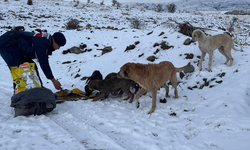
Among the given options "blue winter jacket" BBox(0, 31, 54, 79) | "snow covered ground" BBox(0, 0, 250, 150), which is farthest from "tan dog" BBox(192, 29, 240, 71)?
"blue winter jacket" BBox(0, 31, 54, 79)

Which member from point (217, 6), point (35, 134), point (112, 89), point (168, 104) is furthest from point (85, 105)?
point (217, 6)

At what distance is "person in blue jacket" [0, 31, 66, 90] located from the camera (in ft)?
14.1

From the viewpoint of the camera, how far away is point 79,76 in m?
8.35

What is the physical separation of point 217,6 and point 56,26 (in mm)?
66880

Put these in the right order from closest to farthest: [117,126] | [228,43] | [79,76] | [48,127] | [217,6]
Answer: [48,127] < [117,126] < [228,43] < [79,76] < [217,6]

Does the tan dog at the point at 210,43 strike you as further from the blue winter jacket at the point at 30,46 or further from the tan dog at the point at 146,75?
the blue winter jacket at the point at 30,46

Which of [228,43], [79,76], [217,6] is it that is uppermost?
[217,6]

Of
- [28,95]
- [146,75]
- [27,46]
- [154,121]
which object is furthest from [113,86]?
[27,46]

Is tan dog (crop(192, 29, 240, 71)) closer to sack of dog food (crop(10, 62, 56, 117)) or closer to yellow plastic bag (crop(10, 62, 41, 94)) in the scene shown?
sack of dog food (crop(10, 62, 56, 117))

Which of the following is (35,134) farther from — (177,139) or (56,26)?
(56,26)

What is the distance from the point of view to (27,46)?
4430 millimetres

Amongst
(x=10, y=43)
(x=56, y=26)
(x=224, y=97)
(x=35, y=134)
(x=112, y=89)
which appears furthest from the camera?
(x=56, y=26)

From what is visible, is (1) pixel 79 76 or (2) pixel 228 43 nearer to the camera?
(2) pixel 228 43

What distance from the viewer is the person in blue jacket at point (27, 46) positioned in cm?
430
